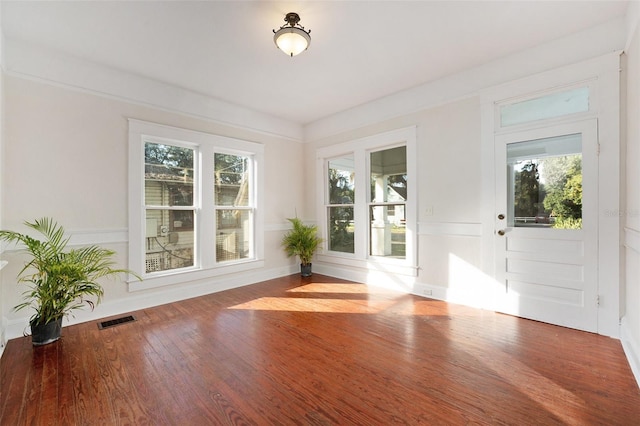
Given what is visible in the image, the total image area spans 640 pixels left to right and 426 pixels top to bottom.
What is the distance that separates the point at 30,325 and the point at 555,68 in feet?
18.7

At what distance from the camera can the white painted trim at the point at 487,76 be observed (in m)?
2.71

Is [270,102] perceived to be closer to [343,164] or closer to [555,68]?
[343,164]

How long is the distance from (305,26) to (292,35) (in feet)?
0.68

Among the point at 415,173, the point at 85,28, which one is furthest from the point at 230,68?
the point at 415,173

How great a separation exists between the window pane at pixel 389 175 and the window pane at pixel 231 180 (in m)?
2.15

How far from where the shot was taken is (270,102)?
4.45m

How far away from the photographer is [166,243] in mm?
3900

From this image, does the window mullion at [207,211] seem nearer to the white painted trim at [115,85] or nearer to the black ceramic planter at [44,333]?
the white painted trim at [115,85]

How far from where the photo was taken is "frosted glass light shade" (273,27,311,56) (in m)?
2.53

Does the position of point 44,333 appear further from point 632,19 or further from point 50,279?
point 632,19

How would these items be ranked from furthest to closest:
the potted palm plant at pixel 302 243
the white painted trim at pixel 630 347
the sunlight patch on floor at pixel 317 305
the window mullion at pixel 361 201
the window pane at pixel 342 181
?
1. the potted palm plant at pixel 302 243
2. the window pane at pixel 342 181
3. the window mullion at pixel 361 201
4. the sunlight patch on floor at pixel 317 305
5. the white painted trim at pixel 630 347

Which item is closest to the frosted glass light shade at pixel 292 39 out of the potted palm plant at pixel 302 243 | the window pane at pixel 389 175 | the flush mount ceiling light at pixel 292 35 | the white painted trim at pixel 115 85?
the flush mount ceiling light at pixel 292 35

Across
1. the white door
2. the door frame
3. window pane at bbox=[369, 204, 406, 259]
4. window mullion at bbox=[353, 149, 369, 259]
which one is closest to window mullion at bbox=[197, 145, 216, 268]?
window mullion at bbox=[353, 149, 369, 259]

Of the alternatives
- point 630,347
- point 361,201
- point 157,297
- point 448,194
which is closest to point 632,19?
point 448,194
